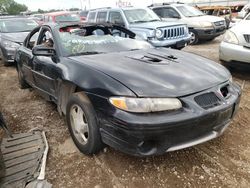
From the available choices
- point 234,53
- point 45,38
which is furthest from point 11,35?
point 234,53

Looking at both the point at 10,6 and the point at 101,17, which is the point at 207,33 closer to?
the point at 101,17

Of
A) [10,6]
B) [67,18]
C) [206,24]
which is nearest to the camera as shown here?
[206,24]

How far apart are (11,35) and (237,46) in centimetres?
649

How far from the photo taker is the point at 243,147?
315 cm

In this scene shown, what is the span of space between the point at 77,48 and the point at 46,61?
534 millimetres

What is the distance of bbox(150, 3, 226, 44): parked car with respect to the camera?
1072 cm

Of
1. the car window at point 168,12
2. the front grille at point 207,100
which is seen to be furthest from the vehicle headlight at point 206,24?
the front grille at point 207,100

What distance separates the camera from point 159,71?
113 inches

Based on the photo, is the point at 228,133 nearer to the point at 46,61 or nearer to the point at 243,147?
the point at 243,147

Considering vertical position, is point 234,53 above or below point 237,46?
below

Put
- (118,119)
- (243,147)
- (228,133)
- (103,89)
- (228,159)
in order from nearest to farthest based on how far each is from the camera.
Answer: (118,119)
(103,89)
(228,159)
(243,147)
(228,133)

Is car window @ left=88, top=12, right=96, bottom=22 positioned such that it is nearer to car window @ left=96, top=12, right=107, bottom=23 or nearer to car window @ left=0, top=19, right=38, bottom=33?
car window @ left=96, top=12, right=107, bottom=23

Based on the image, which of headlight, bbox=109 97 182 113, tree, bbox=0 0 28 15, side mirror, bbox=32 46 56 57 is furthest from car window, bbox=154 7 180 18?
tree, bbox=0 0 28 15

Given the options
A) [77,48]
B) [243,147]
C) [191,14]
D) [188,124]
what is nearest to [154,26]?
[191,14]
